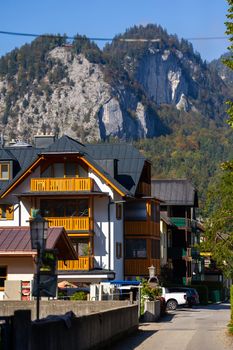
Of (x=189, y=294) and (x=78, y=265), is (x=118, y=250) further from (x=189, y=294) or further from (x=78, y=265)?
(x=189, y=294)

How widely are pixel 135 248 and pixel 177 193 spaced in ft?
77.0

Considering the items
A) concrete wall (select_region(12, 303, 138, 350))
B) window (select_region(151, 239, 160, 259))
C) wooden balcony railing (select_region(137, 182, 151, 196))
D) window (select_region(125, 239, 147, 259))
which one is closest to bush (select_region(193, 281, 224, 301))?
window (select_region(151, 239, 160, 259))

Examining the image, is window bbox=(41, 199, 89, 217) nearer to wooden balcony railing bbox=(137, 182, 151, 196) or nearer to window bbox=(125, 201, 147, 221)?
window bbox=(125, 201, 147, 221)

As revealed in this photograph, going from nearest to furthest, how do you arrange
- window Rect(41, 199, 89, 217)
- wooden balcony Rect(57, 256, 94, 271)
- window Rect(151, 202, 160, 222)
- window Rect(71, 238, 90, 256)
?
wooden balcony Rect(57, 256, 94, 271) → window Rect(71, 238, 90, 256) → window Rect(41, 199, 89, 217) → window Rect(151, 202, 160, 222)

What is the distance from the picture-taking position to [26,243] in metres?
40.0

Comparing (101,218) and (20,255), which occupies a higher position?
(101,218)

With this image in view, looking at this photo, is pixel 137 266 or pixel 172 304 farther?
pixel 137 266

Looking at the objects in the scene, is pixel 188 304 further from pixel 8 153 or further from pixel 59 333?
pixel 59 333

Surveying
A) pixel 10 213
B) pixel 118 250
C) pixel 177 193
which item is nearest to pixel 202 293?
pixel 177 193

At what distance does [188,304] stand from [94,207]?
10.1 m

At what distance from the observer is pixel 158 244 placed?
70500mm

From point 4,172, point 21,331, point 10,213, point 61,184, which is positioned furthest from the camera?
point 4,172

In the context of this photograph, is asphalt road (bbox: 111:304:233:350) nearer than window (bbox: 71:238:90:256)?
Yes

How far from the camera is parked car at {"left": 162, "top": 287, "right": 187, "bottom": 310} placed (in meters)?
60.9
